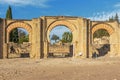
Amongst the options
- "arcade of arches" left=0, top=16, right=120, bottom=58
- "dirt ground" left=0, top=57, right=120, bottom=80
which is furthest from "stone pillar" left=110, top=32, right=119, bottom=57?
"dirt ground" left=0, top=57, right=120, bottom=80

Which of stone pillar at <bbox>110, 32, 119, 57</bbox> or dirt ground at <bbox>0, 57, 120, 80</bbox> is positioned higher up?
stone pillar at <bbox>110, 32, 119, 57</bbox>

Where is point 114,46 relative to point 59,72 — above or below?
above

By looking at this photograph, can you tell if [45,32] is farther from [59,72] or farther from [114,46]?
[59,72]

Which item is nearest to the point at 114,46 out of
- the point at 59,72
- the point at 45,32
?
the point at 45,32

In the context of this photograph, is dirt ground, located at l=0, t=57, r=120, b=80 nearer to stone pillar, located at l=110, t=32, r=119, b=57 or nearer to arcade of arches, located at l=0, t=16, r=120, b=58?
arcade of arches, located at l=0, t=16, r=120, b=58

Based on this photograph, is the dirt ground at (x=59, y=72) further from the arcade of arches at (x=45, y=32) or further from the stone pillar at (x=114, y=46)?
the stone pillar at (x=114, y=46)

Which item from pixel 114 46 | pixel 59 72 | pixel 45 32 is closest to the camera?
pixel 59 72

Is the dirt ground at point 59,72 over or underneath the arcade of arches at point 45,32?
underneath

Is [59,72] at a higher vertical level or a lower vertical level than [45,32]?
lower

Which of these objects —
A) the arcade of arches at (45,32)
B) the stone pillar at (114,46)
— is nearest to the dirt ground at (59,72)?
the arcade of arches at (45,32)

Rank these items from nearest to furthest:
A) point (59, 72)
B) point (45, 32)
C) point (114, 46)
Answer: point (59, 72)
point (45, 32)
point (114, 46)

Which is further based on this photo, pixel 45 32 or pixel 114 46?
pixel 114 46

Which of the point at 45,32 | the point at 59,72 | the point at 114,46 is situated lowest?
the point at 59,72

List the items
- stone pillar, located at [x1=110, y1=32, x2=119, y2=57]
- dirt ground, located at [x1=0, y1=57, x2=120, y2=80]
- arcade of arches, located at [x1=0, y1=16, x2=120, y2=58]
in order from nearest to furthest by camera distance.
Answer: dirt ground, located at [x1=0, y1=57, x2=120, y2=80] → arcade of arches, located at [x1=0, y1=16, x2=120, y2=58] → stone pillar, located at [x1=110, y1=32, x2=119, y2=57]
